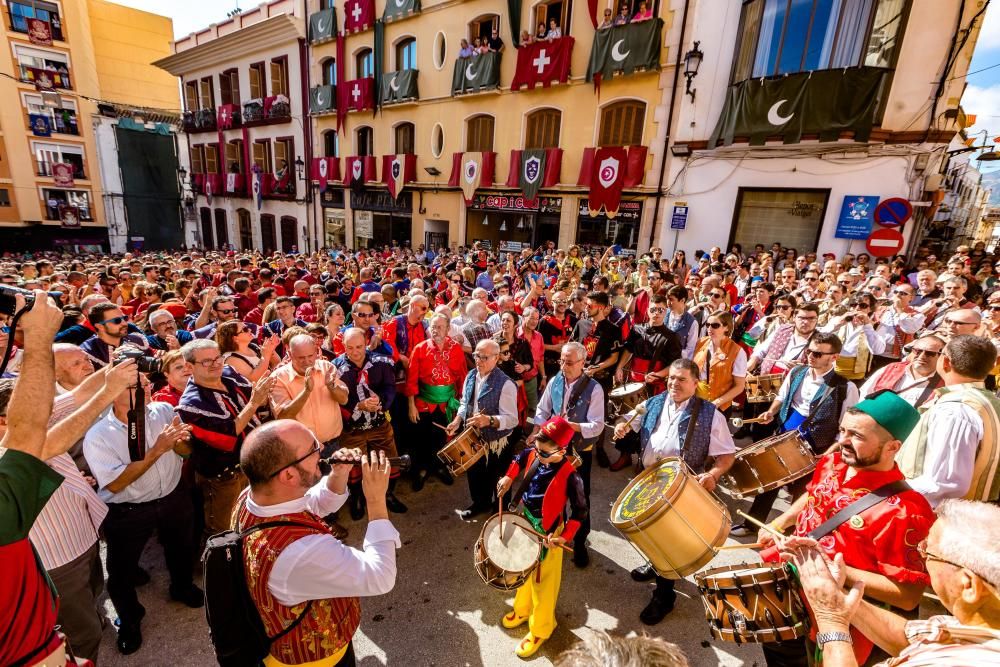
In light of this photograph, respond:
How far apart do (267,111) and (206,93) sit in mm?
7499

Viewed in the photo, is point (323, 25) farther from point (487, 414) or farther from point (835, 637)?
point (835, 637)

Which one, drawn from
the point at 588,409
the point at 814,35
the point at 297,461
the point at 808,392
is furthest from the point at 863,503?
the point at 814,35

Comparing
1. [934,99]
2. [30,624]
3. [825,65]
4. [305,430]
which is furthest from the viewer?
[825,65]

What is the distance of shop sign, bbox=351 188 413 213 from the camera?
20156mm

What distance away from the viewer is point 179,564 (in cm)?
337

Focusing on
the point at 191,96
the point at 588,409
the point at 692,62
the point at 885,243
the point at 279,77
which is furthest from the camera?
the point at 191,96

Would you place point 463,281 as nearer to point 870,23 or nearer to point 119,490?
point 119,490

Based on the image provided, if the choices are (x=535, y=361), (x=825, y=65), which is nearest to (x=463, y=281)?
(x=535, y=361)

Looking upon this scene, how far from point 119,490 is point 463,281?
7.82 metres

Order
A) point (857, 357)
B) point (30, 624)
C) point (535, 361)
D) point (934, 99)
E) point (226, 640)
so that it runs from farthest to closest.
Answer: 1. point (934, 99)
2. point (535, 361)
3. point (857, 357)
4. point (226, 640)
5. point (30, 624)

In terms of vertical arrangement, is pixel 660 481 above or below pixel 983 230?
below

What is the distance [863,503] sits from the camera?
7.21 ft

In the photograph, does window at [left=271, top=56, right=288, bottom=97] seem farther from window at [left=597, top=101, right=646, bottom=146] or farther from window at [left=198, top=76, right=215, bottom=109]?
window at [left=597, top=101, right=646, bottom=146]

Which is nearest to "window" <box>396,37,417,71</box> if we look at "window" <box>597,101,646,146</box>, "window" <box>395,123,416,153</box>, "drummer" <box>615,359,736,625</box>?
"window" <box>395,123,416,153</box>
